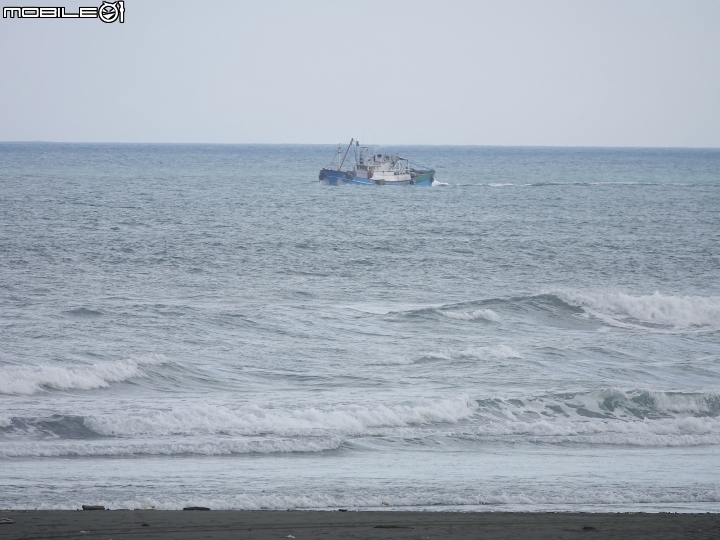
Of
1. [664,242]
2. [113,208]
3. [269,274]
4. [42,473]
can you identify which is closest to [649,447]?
[42,473]

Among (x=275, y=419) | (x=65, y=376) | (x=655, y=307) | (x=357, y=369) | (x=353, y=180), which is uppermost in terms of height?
(x=353, y=180)

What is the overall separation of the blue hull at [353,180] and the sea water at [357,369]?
124 ft

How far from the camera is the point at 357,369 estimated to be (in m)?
18.6

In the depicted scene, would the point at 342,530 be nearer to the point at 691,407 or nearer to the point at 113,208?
the point at 691,407

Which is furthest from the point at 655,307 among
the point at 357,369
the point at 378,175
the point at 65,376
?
the point at 378,175

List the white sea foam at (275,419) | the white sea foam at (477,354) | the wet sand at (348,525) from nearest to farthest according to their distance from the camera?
the wet sand at (348,525), the white sea foam at (275,419), the white sea foam at (477,354)

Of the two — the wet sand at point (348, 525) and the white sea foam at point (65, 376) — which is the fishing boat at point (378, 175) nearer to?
the white sea foam at point (65, 376)

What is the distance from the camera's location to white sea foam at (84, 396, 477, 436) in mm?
13758

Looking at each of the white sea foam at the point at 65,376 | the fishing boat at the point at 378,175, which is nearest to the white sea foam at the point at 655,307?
the white sea foam at the point at 65,376

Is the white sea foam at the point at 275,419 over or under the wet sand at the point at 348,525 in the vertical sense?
under

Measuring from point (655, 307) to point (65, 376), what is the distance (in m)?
17.1

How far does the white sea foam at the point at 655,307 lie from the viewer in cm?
2456

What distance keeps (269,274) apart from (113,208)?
92.7ft

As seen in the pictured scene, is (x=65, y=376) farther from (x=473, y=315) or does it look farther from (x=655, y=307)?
(x=655, y=307)
